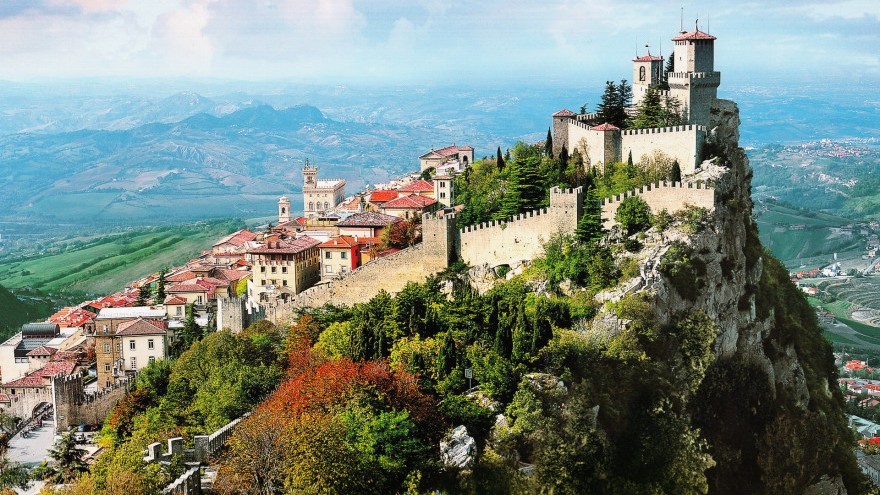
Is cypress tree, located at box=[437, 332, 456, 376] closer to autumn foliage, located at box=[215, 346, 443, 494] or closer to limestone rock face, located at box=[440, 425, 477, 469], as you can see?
autumn foliage, located at box=[215, 346, 443, 494]

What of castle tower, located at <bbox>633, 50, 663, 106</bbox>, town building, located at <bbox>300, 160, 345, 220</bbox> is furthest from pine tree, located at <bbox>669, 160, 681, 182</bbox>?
town building, located at <bbox>300, 160, 345, 220</bbox>

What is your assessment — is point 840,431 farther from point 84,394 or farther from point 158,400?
point 84,394

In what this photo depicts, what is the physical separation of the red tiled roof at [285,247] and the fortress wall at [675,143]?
1558 cm

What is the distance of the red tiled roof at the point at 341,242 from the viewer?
50406 millimetres

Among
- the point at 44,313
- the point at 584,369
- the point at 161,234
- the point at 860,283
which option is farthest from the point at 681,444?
the point at 161,234

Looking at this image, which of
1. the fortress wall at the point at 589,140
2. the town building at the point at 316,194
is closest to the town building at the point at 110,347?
the fortress wall at the point at 589,140

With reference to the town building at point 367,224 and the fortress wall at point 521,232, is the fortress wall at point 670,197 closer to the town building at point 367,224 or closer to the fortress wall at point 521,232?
the fortress wall at point 521,232

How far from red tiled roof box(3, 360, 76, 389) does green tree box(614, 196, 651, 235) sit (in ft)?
86.7

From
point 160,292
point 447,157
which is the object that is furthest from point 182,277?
point 447,157

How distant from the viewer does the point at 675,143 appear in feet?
147

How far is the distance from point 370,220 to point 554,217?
12958mm

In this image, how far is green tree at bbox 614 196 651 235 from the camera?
41938 mm

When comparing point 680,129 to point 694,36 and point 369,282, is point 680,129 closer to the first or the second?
point 694,36

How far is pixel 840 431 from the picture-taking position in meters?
48.0
